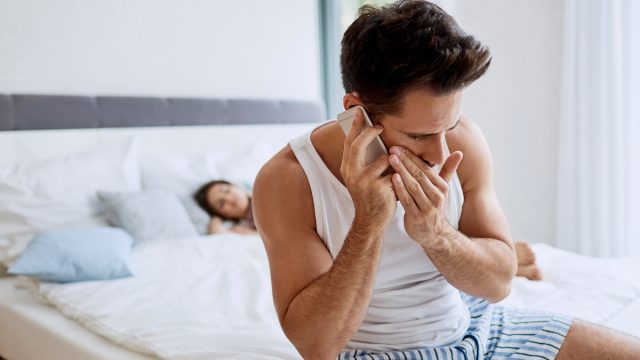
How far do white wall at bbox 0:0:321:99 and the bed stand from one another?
0.13m

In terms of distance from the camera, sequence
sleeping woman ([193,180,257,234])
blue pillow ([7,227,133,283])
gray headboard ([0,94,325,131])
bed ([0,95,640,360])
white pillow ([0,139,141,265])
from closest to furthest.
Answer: bed ([0,95,640,360]), blue pillow ([7,227,133,283]), white pillow ([0,139,141,265]), gray headboard ([0,94,325,131]), sleeping woman ([193,180,257,234])

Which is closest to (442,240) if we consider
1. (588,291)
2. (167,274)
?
(588,291)

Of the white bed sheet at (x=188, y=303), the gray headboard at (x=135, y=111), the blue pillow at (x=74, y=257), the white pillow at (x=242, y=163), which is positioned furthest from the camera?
the white pillow at (x=242, y=163)

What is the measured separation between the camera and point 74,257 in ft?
6.47

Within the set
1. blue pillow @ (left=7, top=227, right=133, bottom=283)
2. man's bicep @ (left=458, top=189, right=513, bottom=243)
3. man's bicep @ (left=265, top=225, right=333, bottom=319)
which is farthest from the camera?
blue pillow @ (left=7, top=227, right=133, bottom=283)

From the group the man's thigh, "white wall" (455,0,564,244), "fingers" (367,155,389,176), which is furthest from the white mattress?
"white wall" (455,0,564,244)

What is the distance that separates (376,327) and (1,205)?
6.02 ft

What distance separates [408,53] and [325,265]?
0.44 m

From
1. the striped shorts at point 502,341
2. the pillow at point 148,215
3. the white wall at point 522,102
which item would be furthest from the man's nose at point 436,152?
the white wall at point 522,102

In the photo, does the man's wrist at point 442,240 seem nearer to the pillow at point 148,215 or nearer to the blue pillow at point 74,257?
the blue pillow at point 74,257

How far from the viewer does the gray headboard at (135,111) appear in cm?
254

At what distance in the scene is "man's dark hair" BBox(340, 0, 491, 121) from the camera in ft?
3.20

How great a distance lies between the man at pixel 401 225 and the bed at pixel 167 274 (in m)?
0.31

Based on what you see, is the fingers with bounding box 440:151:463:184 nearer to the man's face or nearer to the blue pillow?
the man's face
